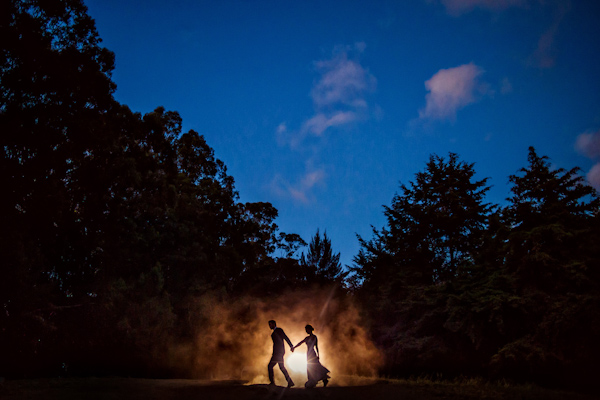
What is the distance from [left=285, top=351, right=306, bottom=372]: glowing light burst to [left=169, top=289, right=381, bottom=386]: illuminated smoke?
8.33m

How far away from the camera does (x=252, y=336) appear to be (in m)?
27.8

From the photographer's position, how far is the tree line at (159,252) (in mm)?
18078

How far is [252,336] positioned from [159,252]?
7704 mm

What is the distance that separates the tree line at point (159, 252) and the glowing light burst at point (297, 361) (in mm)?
8910

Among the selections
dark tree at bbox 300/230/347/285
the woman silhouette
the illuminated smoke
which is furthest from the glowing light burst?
dark tree at bbox 300/230/347/285

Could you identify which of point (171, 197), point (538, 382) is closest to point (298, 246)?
point (171, 197)

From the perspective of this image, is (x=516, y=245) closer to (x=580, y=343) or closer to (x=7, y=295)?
(x=580, y=343)

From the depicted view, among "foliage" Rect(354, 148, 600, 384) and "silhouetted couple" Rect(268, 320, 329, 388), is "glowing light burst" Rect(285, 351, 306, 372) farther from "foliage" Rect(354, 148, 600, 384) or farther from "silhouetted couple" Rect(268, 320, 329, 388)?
"foliage" Rect(354, 148, 600, 384)

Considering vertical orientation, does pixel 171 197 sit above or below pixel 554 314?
above

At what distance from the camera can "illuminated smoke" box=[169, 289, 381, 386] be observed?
27156 millimetres

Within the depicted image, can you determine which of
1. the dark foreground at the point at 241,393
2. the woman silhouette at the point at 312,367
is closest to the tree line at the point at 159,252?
the dark foreground at the point at 241,393

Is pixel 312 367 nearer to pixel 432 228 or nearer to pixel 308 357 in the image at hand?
pixel 308 357

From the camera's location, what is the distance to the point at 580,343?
58.4 ft

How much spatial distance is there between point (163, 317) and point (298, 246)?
18.0 metres
